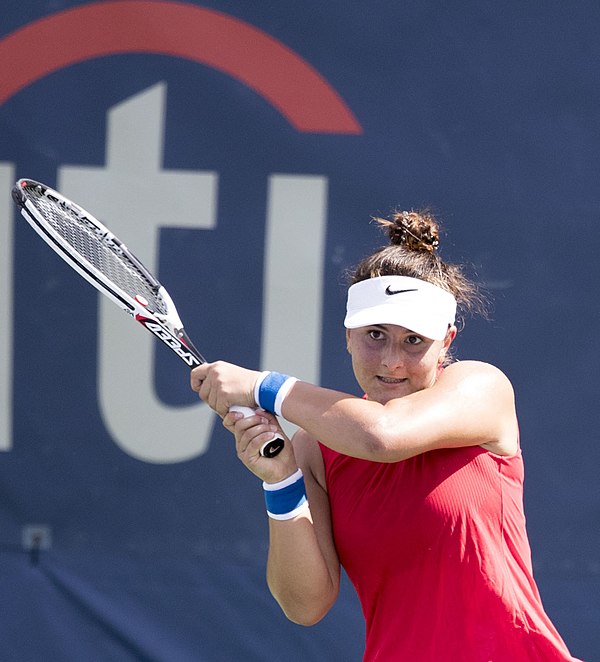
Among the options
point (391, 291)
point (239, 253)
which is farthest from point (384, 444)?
point (239, 253)

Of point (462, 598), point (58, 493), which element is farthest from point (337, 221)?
point (462, 598)

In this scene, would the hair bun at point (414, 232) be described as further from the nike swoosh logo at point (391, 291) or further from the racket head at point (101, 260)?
the racket head at point (101, 260)

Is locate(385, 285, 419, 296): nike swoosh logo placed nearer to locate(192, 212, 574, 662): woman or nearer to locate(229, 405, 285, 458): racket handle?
locate(192, 212, 574, 662): woman

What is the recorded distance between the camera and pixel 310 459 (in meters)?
2.13

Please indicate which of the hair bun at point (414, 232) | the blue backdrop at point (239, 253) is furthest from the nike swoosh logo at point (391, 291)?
the blue backdrop at point (239, 253)

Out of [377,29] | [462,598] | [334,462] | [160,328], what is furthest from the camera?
[377,29]

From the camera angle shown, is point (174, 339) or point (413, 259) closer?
point (413, 259)

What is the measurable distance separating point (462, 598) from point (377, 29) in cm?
182

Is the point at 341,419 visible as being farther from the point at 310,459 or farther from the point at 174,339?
the point at 174,339

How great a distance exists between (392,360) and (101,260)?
825mm

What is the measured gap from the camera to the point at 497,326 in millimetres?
3139

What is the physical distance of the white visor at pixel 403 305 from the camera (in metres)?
1.93

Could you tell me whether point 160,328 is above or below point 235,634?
above

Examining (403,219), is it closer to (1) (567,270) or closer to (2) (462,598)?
(2) (462,598)
